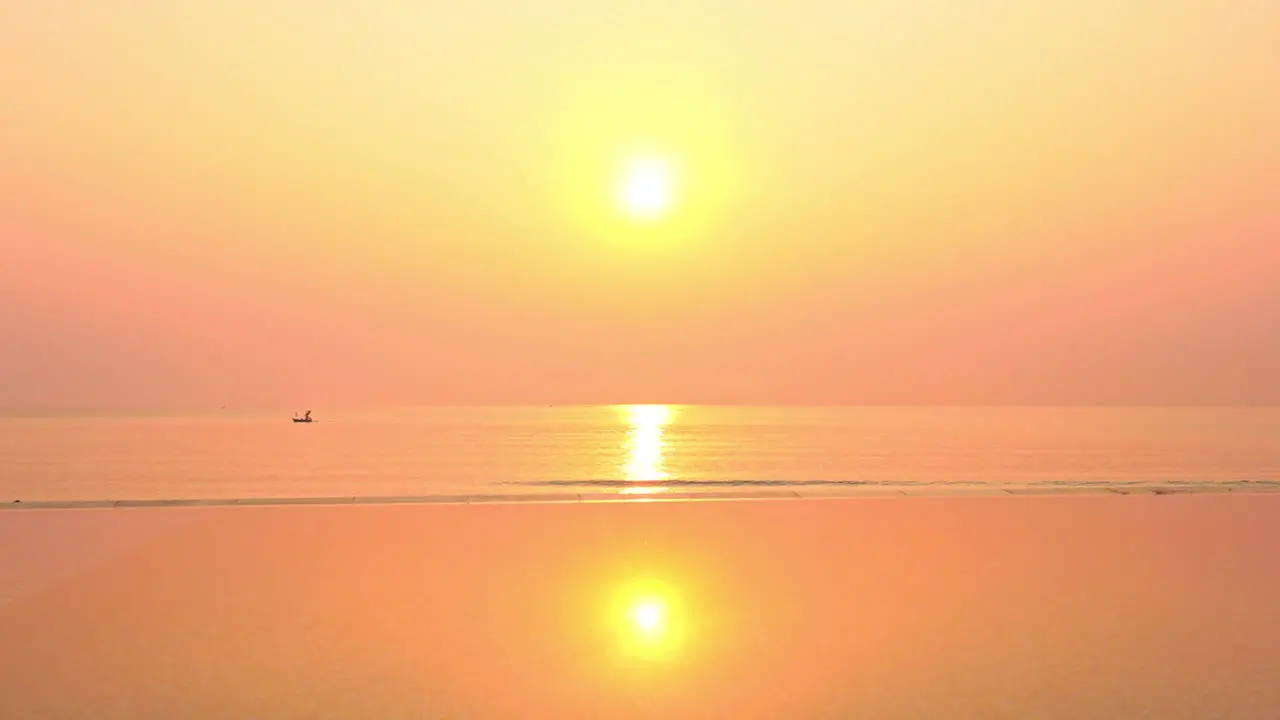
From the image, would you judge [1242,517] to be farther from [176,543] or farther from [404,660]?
[176,543]

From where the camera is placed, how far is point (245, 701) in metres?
7.08

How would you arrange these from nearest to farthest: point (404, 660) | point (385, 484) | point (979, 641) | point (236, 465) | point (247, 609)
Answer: point (404, 660), point (979, 641), point (247, 609), point (385, 484), point (236, 465)

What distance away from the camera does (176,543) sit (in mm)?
15719

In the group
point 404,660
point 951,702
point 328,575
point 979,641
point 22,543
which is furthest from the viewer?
point 22,543

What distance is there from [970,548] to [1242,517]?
8.67m

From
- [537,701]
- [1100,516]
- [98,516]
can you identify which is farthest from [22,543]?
[1100,516]

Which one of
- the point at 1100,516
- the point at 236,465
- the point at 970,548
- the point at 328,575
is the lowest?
the point at 328,575

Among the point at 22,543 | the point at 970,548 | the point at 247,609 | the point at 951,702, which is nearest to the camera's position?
the point at 951,702

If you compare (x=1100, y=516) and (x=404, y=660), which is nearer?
(x=404, y=660)

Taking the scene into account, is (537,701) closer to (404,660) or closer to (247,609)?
(404,660)

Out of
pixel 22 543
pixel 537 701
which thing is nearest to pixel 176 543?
pixel 22 543

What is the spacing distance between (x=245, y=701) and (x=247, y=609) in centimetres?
366

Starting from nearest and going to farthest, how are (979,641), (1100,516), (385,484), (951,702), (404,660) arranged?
(951,702) < (404,660) < (979,641) < (1100,516) < (385,484)

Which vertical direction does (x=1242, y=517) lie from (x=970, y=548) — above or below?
above
